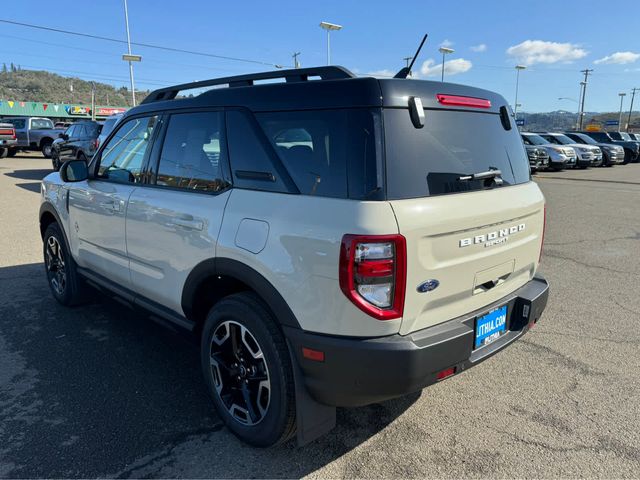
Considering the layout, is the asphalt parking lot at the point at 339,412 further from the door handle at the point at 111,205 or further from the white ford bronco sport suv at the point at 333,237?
the door handle at the point at 111,205

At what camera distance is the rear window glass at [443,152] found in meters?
2.12

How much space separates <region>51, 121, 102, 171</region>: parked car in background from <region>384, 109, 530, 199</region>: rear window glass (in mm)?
14055

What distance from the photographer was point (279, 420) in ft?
7.77

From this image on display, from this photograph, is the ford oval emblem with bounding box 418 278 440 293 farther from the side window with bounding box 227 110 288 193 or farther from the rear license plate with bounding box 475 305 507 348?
the side window with bounding box 227 110 288 193

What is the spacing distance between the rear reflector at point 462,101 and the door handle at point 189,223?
1.47 m

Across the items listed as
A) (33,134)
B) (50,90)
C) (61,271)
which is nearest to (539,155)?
(61,271)

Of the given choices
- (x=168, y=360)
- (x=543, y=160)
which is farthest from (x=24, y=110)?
(x=168, y=360)

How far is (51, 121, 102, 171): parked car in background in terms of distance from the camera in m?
14.9

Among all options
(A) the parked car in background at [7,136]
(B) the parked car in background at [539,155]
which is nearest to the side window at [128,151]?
(B) the parked car in background at [539,155]

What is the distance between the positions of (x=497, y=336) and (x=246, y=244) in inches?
58.2

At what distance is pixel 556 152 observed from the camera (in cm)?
2109

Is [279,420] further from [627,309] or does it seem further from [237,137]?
[627,309]

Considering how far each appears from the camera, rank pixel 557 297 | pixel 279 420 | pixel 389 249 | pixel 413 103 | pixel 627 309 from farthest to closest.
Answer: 1. pixel 557 297
2. pixel 627 309
3. pixel 279 420
4. pixel 413 103
5. pixel 389 249

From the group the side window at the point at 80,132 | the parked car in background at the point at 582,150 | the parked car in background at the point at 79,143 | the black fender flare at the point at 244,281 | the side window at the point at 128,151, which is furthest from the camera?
the parked car in background at the point at 582,150
